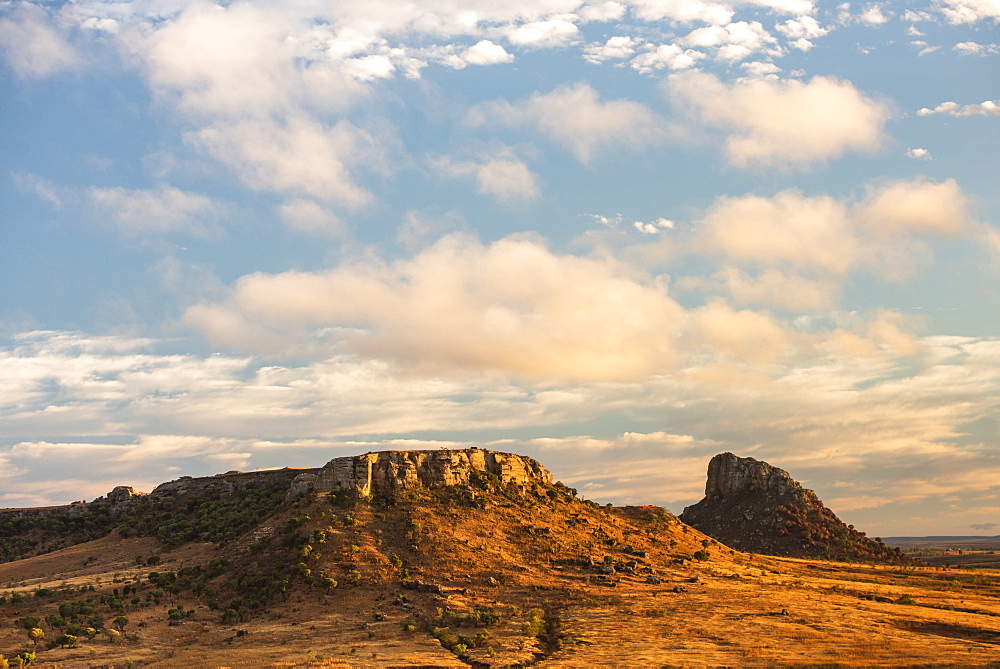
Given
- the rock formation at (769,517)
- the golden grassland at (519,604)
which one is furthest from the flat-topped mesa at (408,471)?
the rock formation at (769,517)

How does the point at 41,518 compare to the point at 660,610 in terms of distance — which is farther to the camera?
the point at 41,518

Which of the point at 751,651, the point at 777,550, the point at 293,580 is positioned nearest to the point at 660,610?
the point at 751,651

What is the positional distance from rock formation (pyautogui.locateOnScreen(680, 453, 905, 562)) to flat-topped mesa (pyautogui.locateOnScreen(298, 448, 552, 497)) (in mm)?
47942

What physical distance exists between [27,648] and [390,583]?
2525cm

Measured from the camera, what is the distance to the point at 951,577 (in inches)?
3718

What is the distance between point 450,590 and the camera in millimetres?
62844

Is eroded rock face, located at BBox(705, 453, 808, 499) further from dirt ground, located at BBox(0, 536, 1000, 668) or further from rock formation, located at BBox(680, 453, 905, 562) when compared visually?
dirt ground, located at BBox(0, 536, 1000, 668)

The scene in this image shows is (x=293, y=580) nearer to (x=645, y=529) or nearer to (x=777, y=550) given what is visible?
(x=645, y=529)

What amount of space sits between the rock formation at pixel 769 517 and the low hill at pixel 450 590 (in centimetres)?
1611

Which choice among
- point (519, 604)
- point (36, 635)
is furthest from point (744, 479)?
point (36, 635)

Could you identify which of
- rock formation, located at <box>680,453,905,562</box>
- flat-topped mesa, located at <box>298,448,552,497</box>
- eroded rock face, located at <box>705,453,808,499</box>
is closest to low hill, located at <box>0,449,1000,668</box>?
flat-topped mesa, located at <box>298,448,552,497</box>

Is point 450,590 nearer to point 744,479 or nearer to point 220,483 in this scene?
point 220,483

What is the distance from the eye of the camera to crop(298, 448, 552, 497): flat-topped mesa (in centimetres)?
7856

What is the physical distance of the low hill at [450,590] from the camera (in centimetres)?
4966
